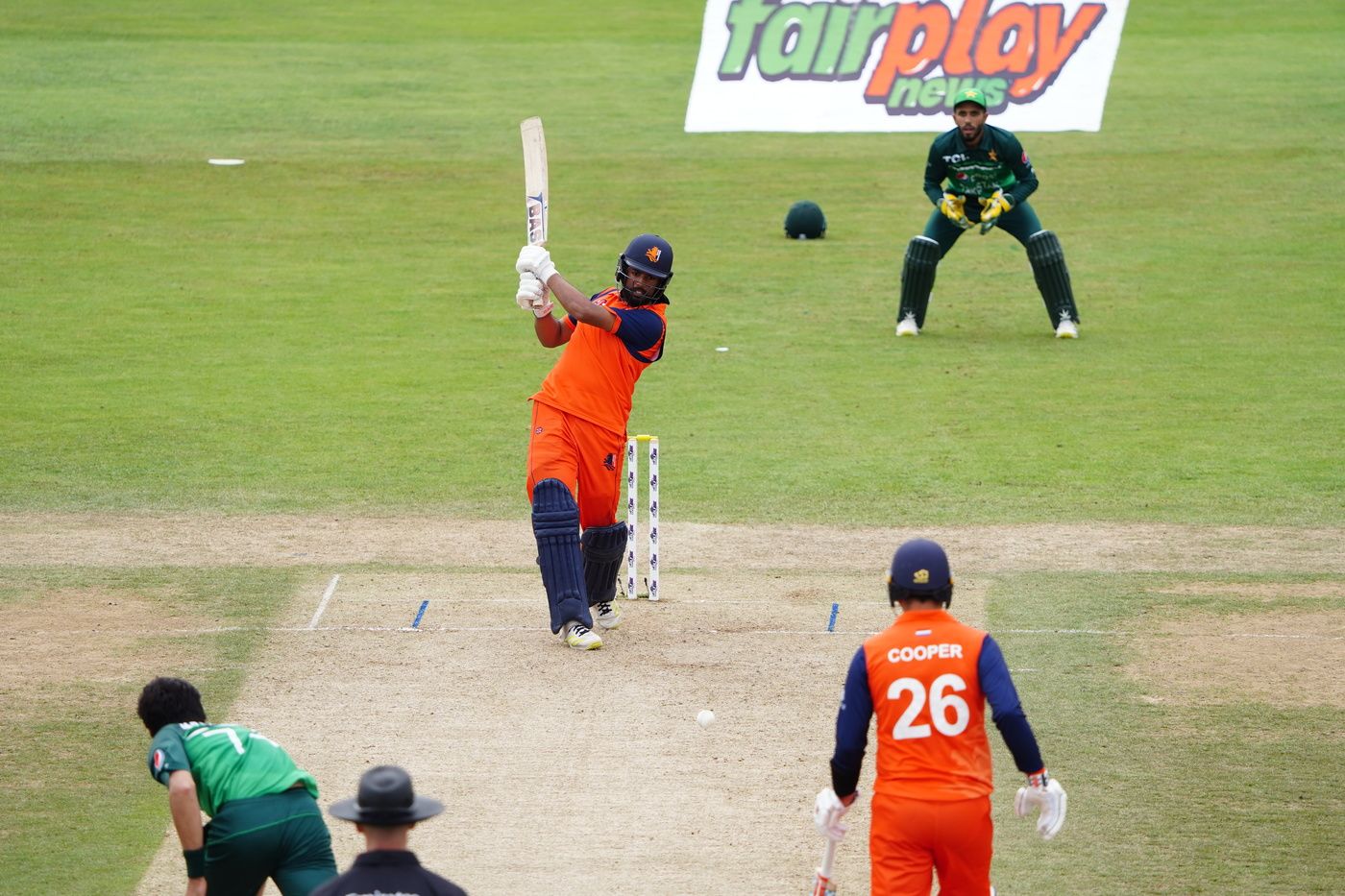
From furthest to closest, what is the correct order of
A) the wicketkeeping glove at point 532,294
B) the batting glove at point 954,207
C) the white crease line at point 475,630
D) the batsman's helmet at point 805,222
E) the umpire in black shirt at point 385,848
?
the batsman's helmet at point 805,222
the batting glove at point 954,207
the white crease line at point 475,630
the wicketkeeping glove at point 532,294
the umpire in black shirt at point 385,848

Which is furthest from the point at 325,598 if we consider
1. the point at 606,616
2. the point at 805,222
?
the point at 805,222

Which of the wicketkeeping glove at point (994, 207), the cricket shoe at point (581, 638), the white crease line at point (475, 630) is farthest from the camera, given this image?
the wicketkeeping glove at point (994, 207)

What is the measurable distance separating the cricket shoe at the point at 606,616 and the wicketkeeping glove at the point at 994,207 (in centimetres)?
866

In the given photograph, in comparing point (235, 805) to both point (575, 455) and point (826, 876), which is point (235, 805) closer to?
point (826, 876)

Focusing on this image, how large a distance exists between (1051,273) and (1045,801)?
1341cm

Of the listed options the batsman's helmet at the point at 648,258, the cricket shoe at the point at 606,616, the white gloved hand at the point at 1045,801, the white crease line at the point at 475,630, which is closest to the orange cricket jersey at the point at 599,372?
the batsman's helmet at the point at 648,258

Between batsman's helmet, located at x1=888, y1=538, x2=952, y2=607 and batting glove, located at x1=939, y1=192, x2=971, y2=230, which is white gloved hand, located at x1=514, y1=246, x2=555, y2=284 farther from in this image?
batting glove, located at x1=939, y1=192, x2=971, y2=230

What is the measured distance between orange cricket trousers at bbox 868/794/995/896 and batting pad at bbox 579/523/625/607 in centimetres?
474

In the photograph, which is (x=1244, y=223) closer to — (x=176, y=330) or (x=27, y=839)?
(x=176, y=330)

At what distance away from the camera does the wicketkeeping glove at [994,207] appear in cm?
1847

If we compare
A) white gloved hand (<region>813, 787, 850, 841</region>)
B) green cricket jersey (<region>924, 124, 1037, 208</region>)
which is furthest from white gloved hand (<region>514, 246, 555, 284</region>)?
green cricket jersey (<region>924, 124, 1037, 208</region>)

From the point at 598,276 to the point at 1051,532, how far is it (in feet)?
32.2

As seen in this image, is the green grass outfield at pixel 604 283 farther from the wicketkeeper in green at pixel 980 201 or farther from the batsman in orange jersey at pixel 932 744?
the batsman in orange jersey at pixel 932 744

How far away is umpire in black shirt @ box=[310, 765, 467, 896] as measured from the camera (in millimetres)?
5312
